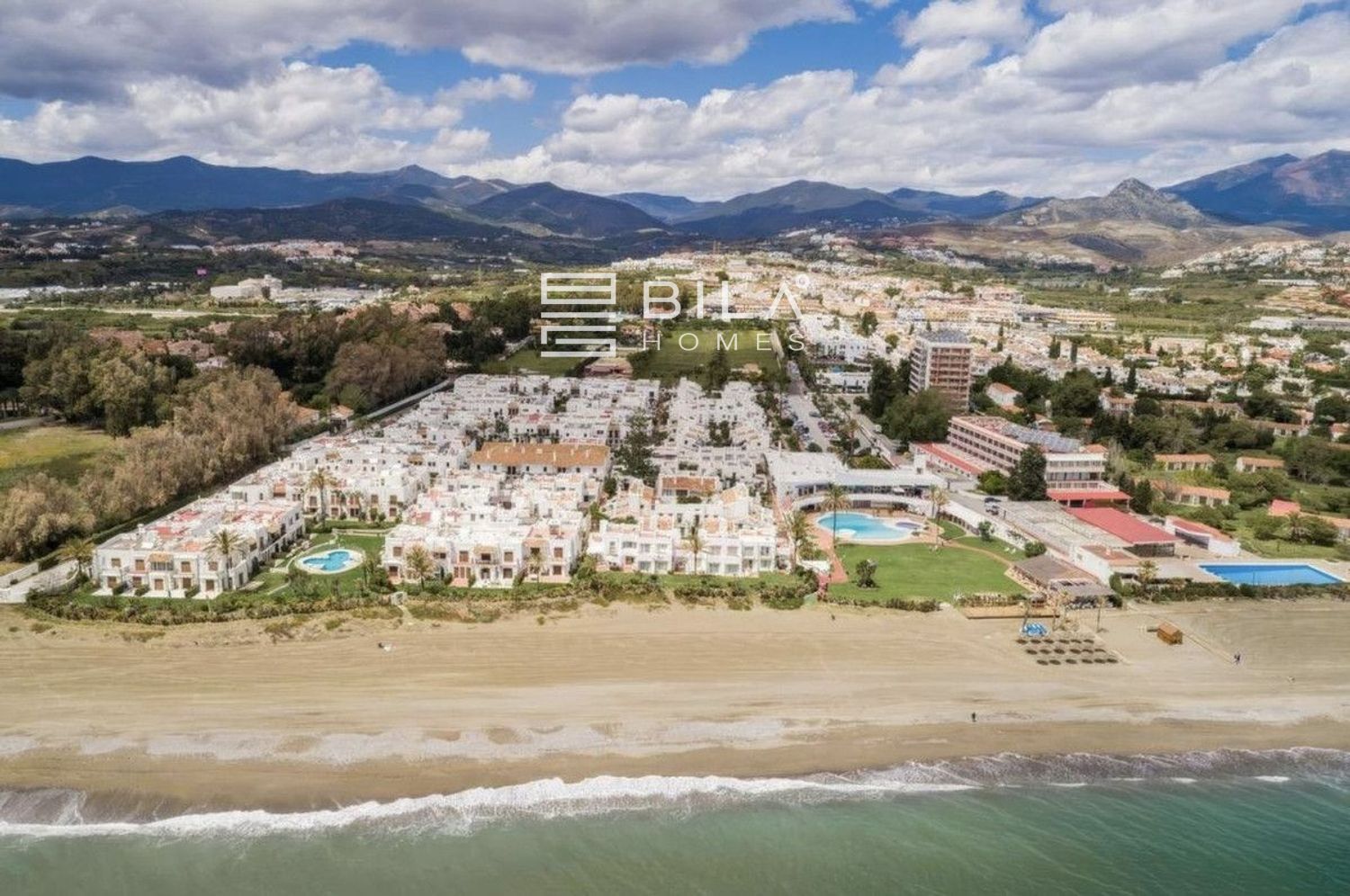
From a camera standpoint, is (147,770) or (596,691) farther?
(596,691)

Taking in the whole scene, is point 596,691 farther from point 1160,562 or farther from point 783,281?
point 783,281

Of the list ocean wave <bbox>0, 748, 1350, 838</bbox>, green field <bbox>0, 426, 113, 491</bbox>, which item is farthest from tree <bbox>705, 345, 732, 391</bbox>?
ocean wave <bbox>0, 748, 1350, 838</bbox>

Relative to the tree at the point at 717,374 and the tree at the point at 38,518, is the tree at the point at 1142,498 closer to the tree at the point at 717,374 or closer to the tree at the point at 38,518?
the tree at the point at 717,374

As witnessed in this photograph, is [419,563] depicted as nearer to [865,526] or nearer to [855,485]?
[865,526]

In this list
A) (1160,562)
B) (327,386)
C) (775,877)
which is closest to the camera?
(775,877)

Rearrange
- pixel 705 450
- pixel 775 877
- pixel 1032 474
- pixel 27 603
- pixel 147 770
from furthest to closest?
1. pixel 705 450
2. pixel 1032 474
3. pixel 27 603
4. pixel 147 770
5. pixel 775 877

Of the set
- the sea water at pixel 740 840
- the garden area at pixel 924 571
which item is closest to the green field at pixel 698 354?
the garden area at pixel 924 571

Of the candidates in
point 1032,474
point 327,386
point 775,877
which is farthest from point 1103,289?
point 775,877
